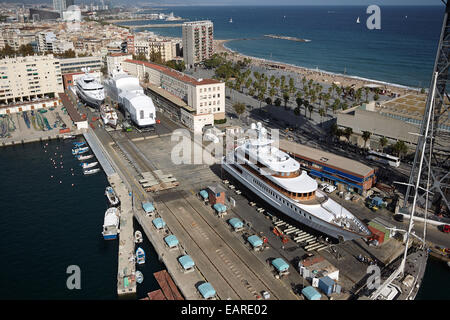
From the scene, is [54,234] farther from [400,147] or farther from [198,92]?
[400,147]

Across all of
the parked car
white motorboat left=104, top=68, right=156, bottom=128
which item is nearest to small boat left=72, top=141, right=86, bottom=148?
white motorboat left=104, top=68, right=156, bottom=128

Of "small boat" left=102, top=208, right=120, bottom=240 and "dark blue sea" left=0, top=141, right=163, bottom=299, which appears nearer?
"dark blue sea" left=0, top=141, right=163, bottom=299

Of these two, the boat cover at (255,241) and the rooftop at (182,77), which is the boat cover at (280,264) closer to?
the boat cover at (255,241)

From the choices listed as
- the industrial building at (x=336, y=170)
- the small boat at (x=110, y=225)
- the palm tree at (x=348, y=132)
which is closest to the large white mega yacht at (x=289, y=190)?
the industrial building at (x=336, y=170)

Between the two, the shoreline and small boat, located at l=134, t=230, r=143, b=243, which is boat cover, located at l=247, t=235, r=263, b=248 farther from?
the shoreline

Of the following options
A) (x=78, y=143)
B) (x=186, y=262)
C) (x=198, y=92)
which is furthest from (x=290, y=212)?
(x=78, y=143)
